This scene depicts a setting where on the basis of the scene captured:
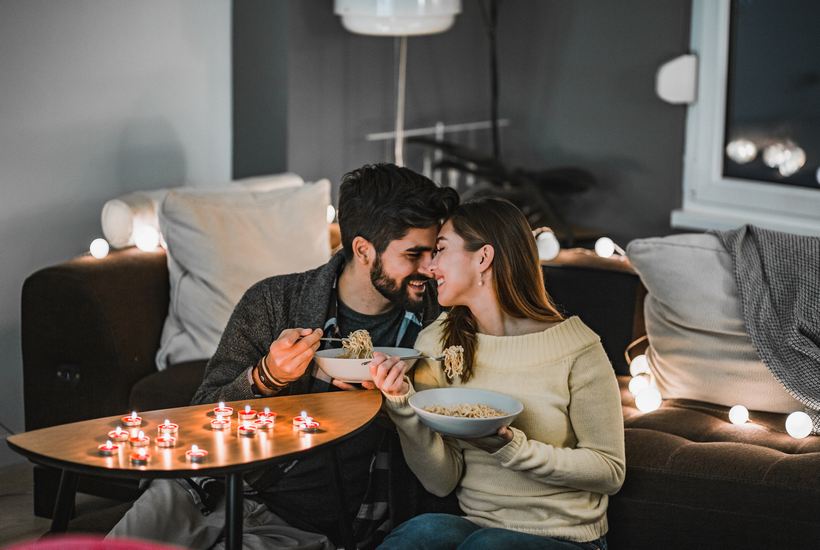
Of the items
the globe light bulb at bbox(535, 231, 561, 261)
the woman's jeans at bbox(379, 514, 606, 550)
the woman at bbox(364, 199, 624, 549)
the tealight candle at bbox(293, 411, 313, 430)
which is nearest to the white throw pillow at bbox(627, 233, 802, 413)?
the globe light bulb at bbox(535, 231, 561, 261)

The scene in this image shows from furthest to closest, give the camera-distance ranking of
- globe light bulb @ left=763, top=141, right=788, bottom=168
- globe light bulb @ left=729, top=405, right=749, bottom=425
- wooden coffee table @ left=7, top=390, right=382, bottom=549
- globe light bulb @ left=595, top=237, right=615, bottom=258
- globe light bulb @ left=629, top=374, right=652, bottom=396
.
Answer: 1. globe light bulb @ left=763, top=141, right=788, bottom=168
2. globe light bulb @ left=595, top=237, right=615, bottom=258
3. globe light bulb @ left=629, top=374, right=652, bottom=396
4. globe light bulb @ left=729, top=405, right=749, bottom=425
5. wooden coffee table @ left=7, top=390, right=382, bottom=549

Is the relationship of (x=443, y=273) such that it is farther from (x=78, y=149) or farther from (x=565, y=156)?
(x=565, y=156)

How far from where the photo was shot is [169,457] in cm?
173

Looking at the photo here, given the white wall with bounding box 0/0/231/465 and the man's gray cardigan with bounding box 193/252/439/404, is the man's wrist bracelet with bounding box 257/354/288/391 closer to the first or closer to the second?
the man's gray cardigan with bounding box 193/252/439/404

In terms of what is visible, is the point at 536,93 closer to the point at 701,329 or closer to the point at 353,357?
the point at 701,329

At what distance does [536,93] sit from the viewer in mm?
4660

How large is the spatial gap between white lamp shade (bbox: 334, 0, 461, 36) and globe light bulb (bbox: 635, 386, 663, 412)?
65.7 inches

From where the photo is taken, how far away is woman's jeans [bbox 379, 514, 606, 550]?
1.96 meters

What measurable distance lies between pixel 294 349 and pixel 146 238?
Result: 1.29 meters

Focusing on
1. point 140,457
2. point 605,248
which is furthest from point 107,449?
point 605,248

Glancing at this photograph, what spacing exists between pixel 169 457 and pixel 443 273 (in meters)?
0.67

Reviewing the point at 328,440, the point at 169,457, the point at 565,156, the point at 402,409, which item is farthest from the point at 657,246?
the point at 565,156

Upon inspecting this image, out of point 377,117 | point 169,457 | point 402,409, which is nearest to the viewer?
point 169,457

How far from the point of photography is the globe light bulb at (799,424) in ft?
8.16
